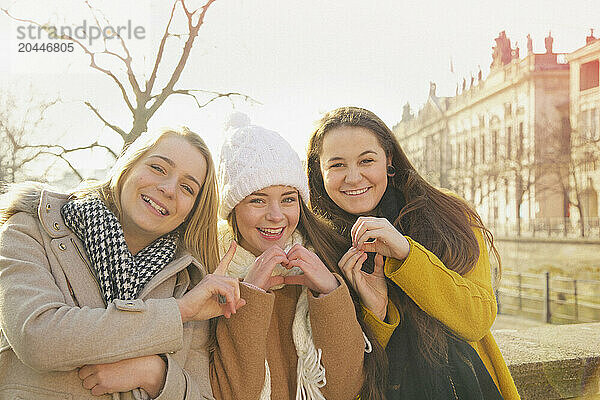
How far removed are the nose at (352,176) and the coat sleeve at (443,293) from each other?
400mm

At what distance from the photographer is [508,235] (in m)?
28.2

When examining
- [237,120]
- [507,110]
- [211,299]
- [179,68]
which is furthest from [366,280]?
[507,110]

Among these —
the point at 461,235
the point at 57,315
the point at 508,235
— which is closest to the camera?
the point at 57,315

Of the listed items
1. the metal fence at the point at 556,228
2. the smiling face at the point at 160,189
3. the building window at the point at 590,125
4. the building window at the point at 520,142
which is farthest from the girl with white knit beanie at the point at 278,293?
the building window at the point at 590,125

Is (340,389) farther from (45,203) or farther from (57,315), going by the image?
(45,203)

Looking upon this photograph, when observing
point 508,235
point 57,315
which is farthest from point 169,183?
point 508,235

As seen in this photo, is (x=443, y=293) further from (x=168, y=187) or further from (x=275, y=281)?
(x=168, y=187)

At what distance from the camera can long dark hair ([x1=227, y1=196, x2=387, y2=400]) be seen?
8.45 feet

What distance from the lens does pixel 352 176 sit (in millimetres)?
2854

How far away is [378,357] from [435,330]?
0.30 m

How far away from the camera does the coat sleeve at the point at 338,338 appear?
2430mm

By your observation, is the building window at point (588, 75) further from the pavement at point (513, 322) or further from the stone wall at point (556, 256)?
the pavement at point (513, 322)

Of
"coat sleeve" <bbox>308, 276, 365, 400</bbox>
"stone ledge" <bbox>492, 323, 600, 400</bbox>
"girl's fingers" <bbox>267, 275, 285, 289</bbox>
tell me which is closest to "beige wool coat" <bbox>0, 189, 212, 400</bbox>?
"girl's fingers" <bbox>267, 275, 285, 289</bbox>

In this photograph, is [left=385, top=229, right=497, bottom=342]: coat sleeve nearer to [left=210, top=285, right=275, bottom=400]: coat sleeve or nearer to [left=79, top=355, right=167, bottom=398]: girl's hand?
[left=210, top=285, right=275, bottom=400]: coat sleeve
